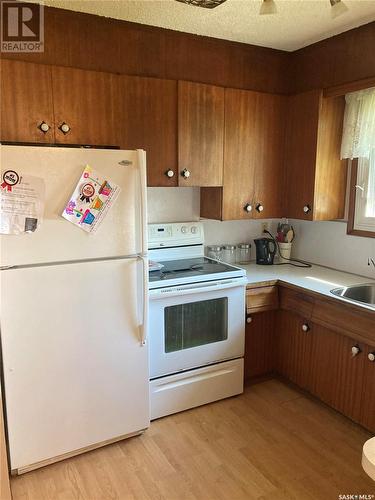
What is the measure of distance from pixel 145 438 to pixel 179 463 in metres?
0.29

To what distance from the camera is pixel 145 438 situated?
2295 millimetres

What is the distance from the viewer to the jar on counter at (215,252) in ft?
9.92

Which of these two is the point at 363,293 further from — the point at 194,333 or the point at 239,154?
the point at 239,154

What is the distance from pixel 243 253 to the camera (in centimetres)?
316

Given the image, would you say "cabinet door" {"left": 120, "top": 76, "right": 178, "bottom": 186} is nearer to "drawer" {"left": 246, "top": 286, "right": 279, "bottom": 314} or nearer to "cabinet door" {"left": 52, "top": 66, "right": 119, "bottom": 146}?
"cabinet door" {"left": 52, "top": 66, "right": 119, "bottom": 146}

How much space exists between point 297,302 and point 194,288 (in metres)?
0.72

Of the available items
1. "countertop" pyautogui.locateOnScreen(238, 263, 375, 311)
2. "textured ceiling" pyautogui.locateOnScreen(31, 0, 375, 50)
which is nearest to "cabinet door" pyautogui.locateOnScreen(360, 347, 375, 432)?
"countertop" pyautogui.locateOnScreen(238, 263, 375, 311)

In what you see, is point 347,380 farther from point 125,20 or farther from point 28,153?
point 125,20

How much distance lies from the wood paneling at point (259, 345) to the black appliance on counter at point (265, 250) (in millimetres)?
458

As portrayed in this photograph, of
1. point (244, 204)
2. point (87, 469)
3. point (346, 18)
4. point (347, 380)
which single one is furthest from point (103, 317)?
point (346, 18)

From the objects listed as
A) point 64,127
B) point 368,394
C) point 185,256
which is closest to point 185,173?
point 185,256

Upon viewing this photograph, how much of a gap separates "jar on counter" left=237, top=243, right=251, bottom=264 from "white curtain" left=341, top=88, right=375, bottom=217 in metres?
0.91

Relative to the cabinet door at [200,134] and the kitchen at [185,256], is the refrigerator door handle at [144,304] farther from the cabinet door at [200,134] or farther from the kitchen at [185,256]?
the cabinet door at [200,134]

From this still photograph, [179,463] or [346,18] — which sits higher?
[346,18]
